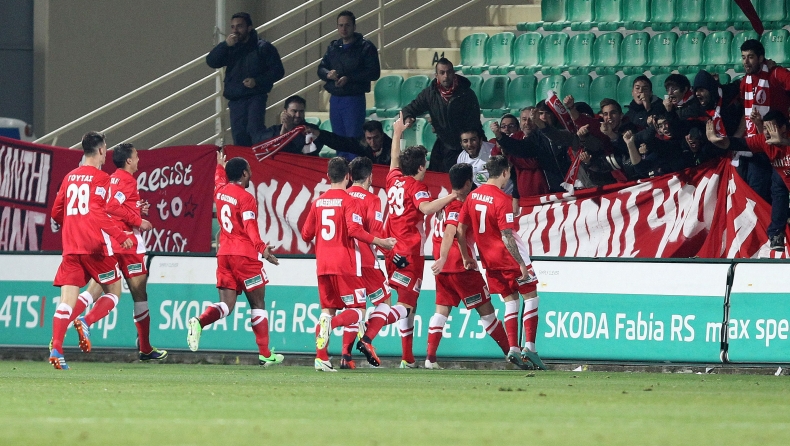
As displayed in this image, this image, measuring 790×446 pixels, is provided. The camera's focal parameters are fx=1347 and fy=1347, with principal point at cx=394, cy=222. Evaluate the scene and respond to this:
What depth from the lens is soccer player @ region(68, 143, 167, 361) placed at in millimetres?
12711

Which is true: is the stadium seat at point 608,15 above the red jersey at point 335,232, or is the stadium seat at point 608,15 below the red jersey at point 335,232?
above

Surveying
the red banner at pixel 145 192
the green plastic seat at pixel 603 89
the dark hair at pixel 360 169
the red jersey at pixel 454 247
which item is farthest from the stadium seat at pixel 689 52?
the dark hair at pixel 360 169

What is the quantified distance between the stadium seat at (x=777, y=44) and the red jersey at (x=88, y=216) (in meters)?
8.76

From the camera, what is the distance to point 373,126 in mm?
15852

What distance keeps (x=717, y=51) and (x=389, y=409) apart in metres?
11.0

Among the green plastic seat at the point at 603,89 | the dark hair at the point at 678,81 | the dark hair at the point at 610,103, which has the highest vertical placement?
the green plastic seat at the point at 603,89

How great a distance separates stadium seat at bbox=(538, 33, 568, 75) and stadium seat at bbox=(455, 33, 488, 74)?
1.01 meters

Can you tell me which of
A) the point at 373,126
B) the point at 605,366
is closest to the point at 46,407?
the point at 605,366

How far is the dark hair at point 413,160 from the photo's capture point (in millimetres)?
12992

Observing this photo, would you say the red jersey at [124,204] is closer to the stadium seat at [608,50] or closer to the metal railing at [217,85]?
the metal railing at [217,85]

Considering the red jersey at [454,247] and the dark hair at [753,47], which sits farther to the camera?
the dark hair at [753,47]

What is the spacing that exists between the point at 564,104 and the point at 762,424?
8.94 m

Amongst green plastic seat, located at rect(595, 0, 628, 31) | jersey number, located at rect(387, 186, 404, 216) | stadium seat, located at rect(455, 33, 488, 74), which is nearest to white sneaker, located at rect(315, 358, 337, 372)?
jersey number, located at rect(387, 186, 404, 216)

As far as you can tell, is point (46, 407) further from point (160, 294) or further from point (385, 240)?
point (160, 294)
